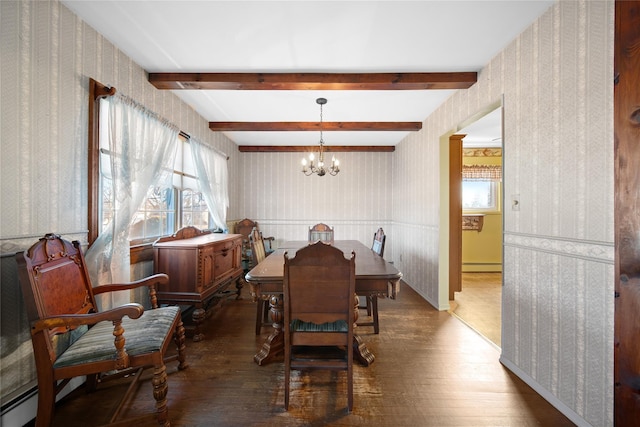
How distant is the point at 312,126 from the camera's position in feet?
13.0

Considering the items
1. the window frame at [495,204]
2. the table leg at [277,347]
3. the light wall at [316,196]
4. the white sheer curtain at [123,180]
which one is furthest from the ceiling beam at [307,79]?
the window frame at [495,204]

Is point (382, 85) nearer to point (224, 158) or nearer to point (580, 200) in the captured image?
point (580, 200)

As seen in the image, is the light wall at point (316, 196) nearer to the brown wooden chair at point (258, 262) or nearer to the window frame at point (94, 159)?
the brown wooden chair at point (258, 262)

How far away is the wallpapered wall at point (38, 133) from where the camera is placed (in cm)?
140

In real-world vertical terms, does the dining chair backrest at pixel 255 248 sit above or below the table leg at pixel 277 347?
above

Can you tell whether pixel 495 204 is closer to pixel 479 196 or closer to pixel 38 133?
pixel 479 196

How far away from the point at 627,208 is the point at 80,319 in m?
2.33

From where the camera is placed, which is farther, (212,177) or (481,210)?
(481,210)

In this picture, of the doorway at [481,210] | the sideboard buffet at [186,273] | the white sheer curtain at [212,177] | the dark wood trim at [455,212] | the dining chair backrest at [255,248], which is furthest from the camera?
the doorway at [481,210]

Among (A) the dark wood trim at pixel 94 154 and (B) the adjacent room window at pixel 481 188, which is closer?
(A) the dark wood trim at pixel 94 154

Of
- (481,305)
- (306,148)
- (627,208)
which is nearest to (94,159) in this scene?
(627,208)

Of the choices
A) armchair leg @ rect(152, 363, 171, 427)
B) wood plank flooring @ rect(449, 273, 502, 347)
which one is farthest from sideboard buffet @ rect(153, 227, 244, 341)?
wood plank flooring @ rect(449, 273, 502, 347)

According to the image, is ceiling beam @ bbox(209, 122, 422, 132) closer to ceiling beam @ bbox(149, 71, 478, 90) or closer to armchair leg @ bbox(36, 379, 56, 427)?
ceiling beam @ bbox(149, 71, 478, 90)

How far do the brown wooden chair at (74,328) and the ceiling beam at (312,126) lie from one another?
2.84 meters
